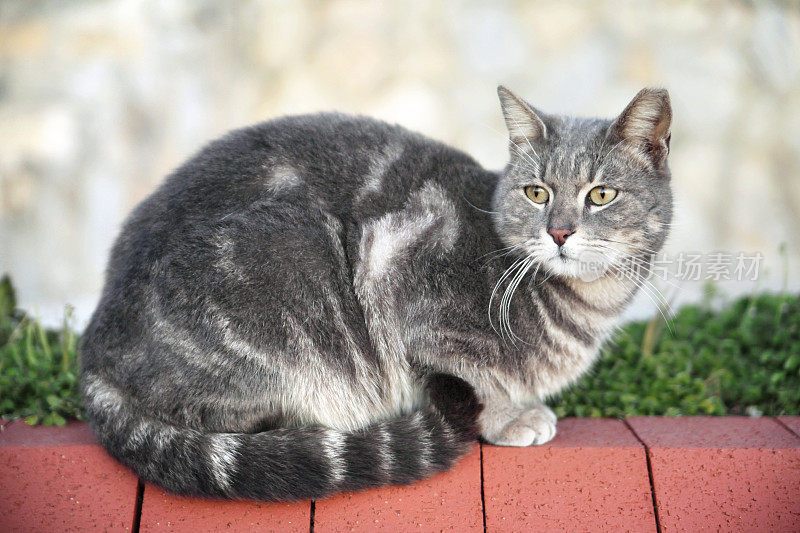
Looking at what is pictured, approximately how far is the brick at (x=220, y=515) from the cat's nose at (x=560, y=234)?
41.6 inches

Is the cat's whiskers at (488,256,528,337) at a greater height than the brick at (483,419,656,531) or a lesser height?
greater

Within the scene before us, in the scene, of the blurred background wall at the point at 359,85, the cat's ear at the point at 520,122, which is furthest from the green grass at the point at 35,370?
the cat's ear at the point at 520,122

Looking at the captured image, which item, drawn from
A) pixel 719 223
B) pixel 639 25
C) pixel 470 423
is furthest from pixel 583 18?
pixel 470 423

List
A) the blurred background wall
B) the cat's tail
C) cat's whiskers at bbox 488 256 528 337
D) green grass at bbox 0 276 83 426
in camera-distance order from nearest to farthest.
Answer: the cat's tail → cat's whiskers at bbox 488 256 528 337 → green grass at bbox 0 276 83 426 → the blurred background wall

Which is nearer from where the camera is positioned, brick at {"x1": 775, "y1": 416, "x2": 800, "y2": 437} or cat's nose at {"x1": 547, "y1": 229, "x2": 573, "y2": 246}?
cat's nose at {"x1": 547, "y1": 229, "x2": 573, "y2": 246}

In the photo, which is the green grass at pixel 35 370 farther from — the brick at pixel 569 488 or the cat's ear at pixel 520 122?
the cat's ear at pixel 520 122

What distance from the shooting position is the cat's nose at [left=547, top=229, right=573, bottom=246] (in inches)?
84.0

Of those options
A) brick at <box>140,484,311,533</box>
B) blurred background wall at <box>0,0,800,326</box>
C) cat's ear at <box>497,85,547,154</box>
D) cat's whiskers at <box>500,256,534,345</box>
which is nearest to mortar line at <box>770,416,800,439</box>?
cat's whiskers at <box>500,256,534,345</box>

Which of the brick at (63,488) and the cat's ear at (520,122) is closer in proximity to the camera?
the brick at (63,488)

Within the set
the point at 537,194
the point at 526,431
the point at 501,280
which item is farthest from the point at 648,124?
the point at 526,431

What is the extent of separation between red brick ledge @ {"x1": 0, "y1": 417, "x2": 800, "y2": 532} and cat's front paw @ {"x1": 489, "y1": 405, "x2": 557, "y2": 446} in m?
0.04

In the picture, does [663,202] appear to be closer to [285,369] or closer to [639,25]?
[285,369]

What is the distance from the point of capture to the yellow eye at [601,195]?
220cm

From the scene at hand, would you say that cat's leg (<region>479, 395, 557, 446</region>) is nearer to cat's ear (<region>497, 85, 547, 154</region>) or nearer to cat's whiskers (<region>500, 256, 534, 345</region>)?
cat's whiskers (<region>500, 256, 534, 345</region>)
